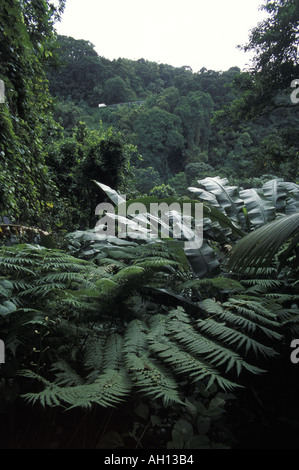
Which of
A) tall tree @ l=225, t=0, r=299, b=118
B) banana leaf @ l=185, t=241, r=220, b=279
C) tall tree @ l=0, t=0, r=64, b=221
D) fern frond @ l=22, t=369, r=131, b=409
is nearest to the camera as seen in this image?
fern frond @ l=22, t=369, r=131, b=409

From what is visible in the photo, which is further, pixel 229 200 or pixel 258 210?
pixel 229 200

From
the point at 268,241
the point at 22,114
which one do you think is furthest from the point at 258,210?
the point at 22,114

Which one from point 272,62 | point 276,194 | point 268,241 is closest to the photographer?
point 268,241

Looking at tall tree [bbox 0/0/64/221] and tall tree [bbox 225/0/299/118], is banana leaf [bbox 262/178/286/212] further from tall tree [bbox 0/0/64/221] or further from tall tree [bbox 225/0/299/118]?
tall tree [bbox 225/0/299/118]

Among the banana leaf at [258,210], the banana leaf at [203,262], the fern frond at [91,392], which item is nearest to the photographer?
the fern frond at [91,392]

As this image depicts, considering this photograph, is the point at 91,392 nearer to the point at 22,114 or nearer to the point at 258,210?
the point at 258,210

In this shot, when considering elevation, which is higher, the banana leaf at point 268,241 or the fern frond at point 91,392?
the banana leaf at point 268,241

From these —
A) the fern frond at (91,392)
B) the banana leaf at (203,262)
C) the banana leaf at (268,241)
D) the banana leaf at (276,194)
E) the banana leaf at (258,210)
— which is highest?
the banana leaf at (276,194)

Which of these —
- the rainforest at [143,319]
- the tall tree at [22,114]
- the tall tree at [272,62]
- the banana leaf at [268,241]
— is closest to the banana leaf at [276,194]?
the rainforest at [143,319]

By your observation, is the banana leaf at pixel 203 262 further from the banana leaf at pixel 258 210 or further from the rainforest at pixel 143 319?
the banana leaf at pixel 258 210

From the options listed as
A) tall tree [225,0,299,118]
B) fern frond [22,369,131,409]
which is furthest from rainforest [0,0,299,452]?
tall tree [225,0,299,118]
